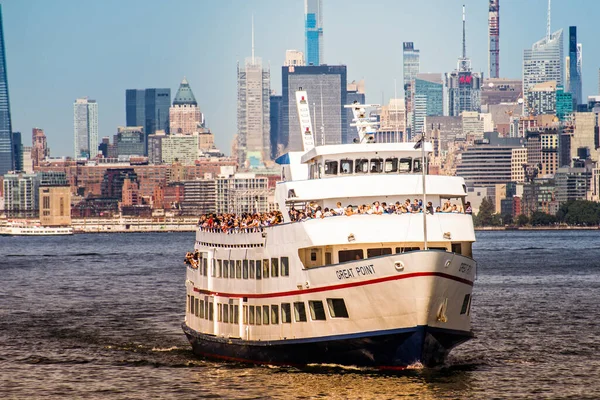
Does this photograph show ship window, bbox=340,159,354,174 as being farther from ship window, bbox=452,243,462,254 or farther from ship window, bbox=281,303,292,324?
ship window, bbox=281,303,292,324

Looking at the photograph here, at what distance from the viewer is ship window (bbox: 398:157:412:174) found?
54.1 m

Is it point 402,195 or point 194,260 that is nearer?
point 402,195

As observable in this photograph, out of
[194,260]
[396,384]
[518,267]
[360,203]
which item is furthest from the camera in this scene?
[518,267]

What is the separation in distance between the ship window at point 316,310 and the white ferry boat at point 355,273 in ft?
0.11

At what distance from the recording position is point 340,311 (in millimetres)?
49062

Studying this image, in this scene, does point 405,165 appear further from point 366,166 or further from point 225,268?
point 225,268

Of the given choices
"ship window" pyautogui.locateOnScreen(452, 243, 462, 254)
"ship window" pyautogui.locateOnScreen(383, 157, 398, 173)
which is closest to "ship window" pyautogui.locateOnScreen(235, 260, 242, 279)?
"ship window" pyautogui.locateOnScreen(383, 157, 398, 173)

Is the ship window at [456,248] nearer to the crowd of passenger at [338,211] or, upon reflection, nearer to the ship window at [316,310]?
the crowd of passenger at [338,211]

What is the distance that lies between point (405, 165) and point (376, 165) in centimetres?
116

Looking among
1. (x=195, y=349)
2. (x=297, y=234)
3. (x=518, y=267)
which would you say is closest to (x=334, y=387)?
(x=297, y=234)

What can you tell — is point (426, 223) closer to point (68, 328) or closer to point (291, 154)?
point (291, 154)

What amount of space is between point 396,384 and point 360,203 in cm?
697

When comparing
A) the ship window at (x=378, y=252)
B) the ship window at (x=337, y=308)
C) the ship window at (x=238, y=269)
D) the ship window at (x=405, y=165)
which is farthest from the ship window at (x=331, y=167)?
the ship window at (x=337, y=308)

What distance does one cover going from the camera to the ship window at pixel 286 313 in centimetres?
5100
